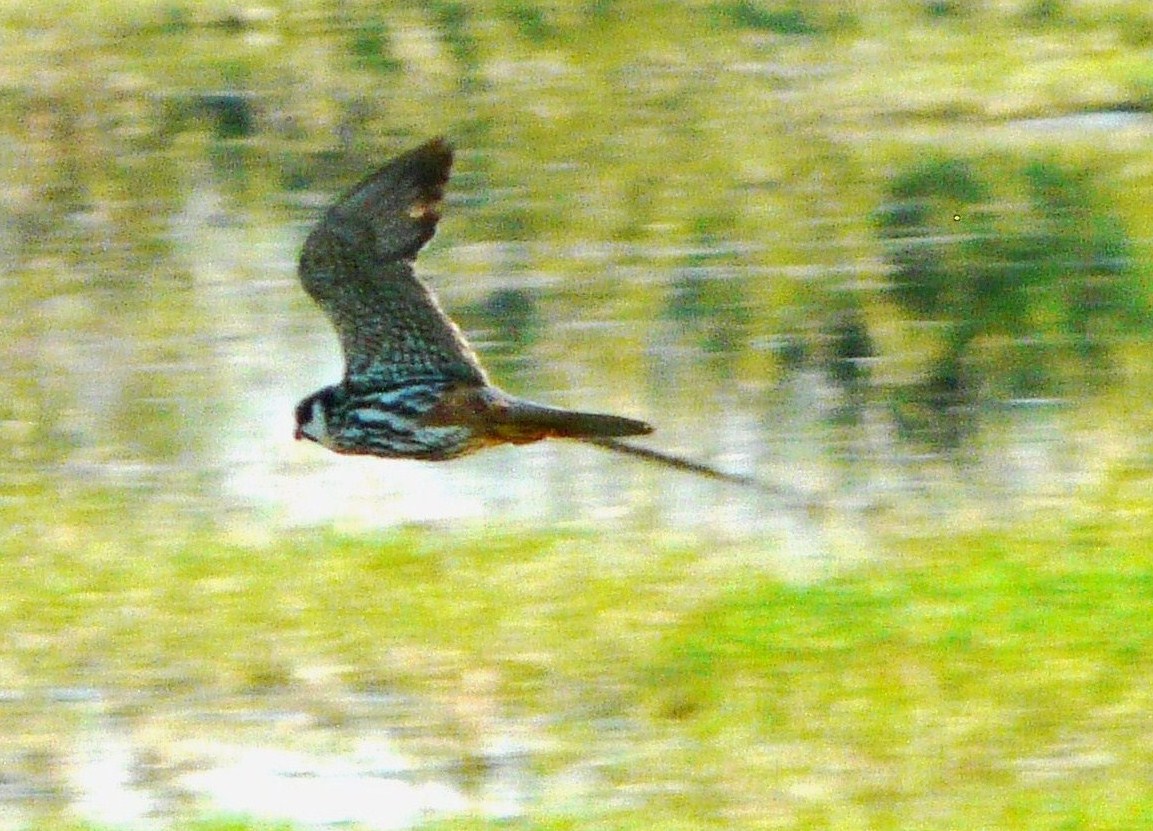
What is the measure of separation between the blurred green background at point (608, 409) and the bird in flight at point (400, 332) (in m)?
0.36

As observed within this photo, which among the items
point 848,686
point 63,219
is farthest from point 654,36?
point 848,686

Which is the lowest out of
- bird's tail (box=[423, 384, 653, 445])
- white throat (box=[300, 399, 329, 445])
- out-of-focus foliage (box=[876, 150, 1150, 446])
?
out-of-focus foliage (box=[876, 150, 1150, 446])

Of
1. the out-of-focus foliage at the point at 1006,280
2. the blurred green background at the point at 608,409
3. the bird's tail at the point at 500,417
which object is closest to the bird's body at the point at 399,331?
the bird's tail at the point at 500,417

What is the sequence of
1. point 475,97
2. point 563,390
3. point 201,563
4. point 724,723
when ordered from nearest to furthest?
point 724,723
point 201,563
point 563,390
point 475,97

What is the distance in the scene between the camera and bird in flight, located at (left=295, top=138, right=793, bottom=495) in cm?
609

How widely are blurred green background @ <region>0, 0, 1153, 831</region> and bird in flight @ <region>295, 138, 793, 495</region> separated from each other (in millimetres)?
357

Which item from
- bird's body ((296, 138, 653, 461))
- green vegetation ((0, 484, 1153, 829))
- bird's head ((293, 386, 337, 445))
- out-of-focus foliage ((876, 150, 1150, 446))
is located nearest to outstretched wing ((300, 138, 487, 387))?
bird's body ((296, 138, 653, 461))

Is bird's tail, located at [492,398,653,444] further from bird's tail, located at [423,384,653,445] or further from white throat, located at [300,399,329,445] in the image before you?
white throat, located at [300,399,329,445]

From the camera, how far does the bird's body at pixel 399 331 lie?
20.0 ft

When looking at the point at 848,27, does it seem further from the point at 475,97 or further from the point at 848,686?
the point at 848,686

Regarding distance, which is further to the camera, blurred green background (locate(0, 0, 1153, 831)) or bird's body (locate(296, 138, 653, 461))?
bird's body (locate(296, 138, 653, 461))

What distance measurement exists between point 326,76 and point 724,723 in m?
5.36

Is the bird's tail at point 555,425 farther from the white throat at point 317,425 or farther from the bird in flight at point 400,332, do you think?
the white throat at point 317,425

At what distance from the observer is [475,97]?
1020cm
